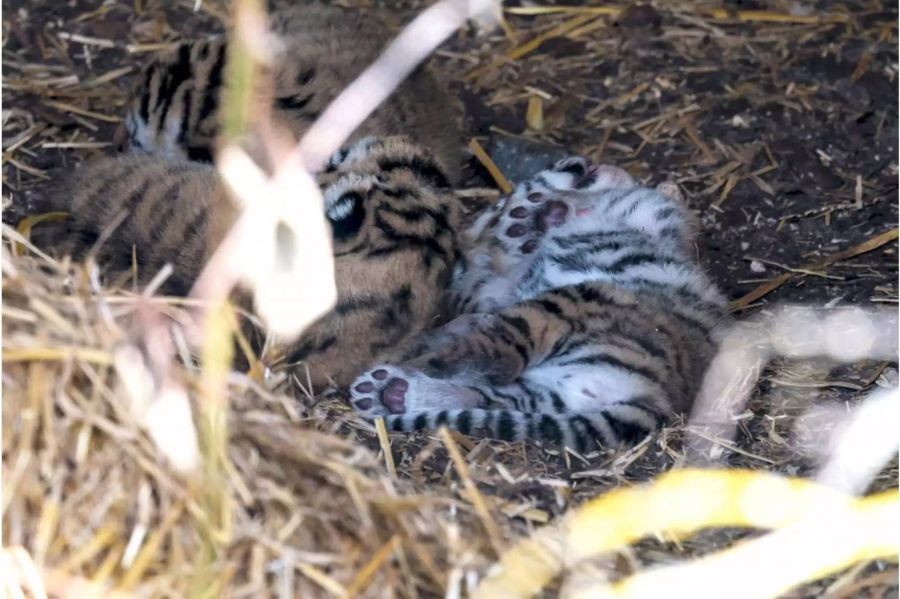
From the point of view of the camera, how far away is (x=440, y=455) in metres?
3.38

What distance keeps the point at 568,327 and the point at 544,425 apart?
52cm

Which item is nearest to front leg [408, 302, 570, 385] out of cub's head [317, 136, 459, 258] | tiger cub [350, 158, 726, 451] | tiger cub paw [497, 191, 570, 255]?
tiger cub [350, 158, 726, 451]

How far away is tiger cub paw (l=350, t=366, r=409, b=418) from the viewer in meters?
3.67

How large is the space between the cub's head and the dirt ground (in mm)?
1087

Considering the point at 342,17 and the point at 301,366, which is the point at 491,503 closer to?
the point at 301,366

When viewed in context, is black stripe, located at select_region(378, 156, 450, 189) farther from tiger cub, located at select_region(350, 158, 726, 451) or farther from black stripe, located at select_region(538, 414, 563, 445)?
black stripe, located at select_region(538, 414, 563, 445)

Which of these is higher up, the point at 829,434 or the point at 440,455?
the point at 829,434

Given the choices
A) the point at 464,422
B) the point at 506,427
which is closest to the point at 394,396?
the point at 464,422

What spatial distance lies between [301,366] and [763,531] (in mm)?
1403

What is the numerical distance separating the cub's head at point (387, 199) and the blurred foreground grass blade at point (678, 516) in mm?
1146

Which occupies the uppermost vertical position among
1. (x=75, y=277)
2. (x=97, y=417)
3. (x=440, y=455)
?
(x=75, y=277)

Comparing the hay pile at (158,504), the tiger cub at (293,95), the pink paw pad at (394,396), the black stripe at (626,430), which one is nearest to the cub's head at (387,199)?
the tiger cub at (293,95)

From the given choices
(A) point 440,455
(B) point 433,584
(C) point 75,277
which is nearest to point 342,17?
(A) point 440,455

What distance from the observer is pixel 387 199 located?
3963 millimetres
